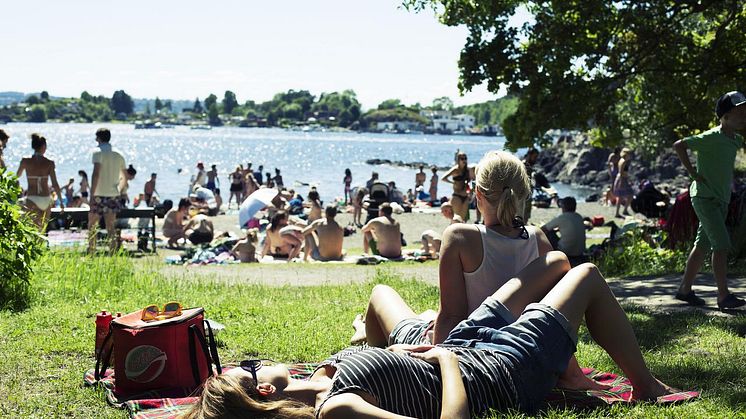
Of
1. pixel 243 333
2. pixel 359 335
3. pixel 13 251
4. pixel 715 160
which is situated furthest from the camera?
pixel 13 251

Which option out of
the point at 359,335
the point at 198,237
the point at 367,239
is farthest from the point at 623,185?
the point at 359,335

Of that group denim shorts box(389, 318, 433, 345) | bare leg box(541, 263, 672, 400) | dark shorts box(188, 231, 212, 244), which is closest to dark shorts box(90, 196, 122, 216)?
dark shorts box(188, 231, 212, 244)

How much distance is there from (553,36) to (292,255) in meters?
5.46

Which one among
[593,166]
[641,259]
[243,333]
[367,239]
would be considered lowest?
[593,166]

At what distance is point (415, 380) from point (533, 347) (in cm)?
53

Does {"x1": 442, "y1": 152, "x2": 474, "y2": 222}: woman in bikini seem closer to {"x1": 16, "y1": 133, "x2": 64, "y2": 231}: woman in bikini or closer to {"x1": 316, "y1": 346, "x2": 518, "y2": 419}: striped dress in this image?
{"x1": 16, "y1": 133, "x2": 64, "y2": 231}: woman in bikini

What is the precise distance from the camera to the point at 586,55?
1192 centimetres

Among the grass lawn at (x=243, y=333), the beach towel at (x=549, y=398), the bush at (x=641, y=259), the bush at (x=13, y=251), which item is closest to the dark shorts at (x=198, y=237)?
the grass lawn at (x=243, y=333)

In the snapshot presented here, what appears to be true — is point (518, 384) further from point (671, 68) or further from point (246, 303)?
point (671, 68)

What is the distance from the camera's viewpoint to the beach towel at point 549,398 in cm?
380

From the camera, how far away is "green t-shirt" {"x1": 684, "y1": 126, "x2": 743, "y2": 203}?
631cm

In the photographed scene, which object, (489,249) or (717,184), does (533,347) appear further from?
(717,184)

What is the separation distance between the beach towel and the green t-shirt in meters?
2.47

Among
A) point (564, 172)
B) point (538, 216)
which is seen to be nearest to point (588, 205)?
point (538, 216)
